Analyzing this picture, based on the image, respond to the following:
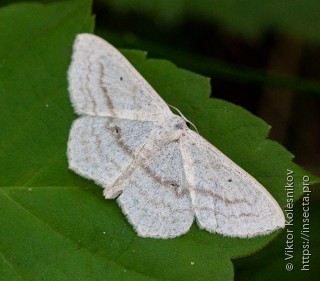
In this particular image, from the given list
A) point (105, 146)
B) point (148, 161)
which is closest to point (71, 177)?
point (105, 146)

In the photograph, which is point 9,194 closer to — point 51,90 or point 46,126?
point 46,126

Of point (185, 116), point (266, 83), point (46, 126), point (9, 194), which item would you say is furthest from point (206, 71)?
point (9, 194)

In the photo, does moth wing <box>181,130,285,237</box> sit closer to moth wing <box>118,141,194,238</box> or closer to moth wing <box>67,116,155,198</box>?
moth wing <box>118,141,194,238</box>

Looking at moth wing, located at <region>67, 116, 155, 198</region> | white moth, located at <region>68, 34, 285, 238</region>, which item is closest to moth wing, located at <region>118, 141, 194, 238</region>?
white moth, located at <region>68, 34, 285, 238</region>

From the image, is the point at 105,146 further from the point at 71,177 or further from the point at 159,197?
the point at 159,197

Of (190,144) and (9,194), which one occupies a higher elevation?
(190,144)

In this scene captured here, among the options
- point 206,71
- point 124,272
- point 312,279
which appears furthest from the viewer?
point 206,71
